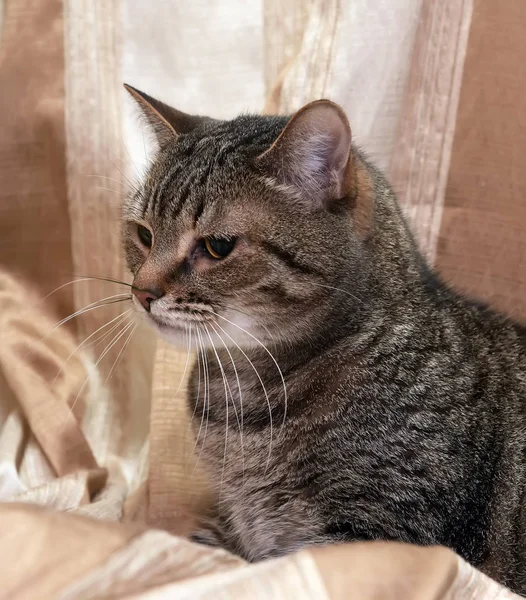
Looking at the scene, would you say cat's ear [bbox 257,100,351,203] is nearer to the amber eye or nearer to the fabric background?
the amber eye

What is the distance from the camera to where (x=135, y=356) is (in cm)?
137

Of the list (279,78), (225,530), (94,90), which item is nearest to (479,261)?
(279,78)

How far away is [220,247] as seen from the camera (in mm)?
867

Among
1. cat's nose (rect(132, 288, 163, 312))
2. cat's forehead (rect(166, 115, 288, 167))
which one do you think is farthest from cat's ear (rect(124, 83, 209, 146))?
cat's nose (rect(132, 288, 163, 312))

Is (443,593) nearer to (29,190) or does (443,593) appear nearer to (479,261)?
(479,261)

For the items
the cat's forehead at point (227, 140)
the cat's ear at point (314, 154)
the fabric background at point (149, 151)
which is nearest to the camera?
the cat's ear at point (314, 154)

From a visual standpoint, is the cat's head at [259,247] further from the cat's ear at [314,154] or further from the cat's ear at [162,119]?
the cat's ear at [162,119]

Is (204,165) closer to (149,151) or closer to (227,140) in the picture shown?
(227,140)

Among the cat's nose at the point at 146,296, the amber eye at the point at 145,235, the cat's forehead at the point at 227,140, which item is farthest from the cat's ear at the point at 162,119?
the cat's nose at the point at 146,296

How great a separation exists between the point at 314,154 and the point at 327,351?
0.87 ft

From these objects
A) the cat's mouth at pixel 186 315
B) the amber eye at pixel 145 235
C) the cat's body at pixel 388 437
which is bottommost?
the cat's body at pixel 388 437

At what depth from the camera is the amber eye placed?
3.22 ft

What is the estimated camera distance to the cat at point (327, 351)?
2.80 feet

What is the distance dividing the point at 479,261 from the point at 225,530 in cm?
69
